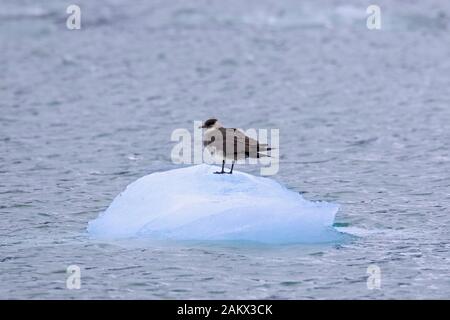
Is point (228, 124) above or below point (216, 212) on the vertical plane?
above

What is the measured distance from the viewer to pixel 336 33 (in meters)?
27.7

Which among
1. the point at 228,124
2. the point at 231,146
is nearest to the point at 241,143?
the point at 231,146

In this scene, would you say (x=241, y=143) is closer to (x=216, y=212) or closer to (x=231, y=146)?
(x=231, y=146)

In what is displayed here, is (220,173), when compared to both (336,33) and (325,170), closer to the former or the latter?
(325,170)

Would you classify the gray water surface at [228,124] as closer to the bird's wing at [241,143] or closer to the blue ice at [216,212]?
the blue ice at [216,212]

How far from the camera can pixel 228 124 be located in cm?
1900

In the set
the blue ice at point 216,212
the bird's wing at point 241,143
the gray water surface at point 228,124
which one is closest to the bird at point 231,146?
the bird's wing at point 241,143

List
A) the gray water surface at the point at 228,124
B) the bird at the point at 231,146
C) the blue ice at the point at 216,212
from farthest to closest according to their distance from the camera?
the bird at the point at 231,146 < the blue ice at the point at 216,212 < the gray water surface at the point at 228,124

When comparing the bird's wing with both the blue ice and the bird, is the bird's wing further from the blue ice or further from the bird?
the blue ice

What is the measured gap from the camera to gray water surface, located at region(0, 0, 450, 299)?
1097 centimetres

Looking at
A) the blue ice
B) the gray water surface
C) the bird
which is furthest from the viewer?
the bird

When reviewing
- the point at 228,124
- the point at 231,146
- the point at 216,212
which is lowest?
the point at 216,212

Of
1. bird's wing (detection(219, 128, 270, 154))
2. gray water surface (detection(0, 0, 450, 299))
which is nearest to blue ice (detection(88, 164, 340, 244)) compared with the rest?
gray water surface (detection(0, 0, 450, 299))

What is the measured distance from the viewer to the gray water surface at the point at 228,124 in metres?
11.0
